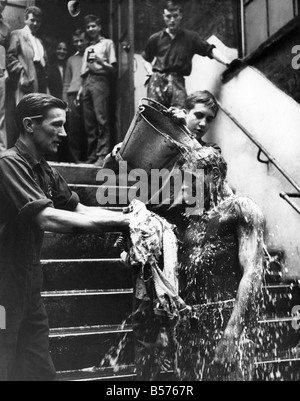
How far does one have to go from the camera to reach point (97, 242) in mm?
3822

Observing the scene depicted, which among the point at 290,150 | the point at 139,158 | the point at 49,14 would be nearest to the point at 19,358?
the point at 139,158

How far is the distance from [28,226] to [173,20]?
156 inches

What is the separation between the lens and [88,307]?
3309mm

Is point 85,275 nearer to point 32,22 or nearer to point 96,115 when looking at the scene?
point 96,115

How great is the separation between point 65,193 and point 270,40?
318 centimetres

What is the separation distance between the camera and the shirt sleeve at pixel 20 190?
233cm

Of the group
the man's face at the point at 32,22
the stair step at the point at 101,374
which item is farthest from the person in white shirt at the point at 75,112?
the stair step at the point at 101,374

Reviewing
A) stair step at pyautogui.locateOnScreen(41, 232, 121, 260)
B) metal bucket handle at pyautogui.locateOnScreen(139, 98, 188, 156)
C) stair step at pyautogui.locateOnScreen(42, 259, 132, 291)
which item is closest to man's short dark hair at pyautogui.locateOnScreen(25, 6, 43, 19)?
stair step at pyautogui.locateOnScreen(41, 232, 121, 260)

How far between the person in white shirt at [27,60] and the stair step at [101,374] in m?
2.99

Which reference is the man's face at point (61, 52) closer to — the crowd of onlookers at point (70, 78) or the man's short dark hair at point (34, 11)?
the crowd of onlookers at point (70, 78)

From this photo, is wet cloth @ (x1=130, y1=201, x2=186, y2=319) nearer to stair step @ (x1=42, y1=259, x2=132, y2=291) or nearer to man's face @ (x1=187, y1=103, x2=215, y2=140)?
stair step @ (x1=42, y1=259, x2=132, y2=291)

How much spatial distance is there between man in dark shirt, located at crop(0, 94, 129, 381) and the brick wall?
4016 mm
